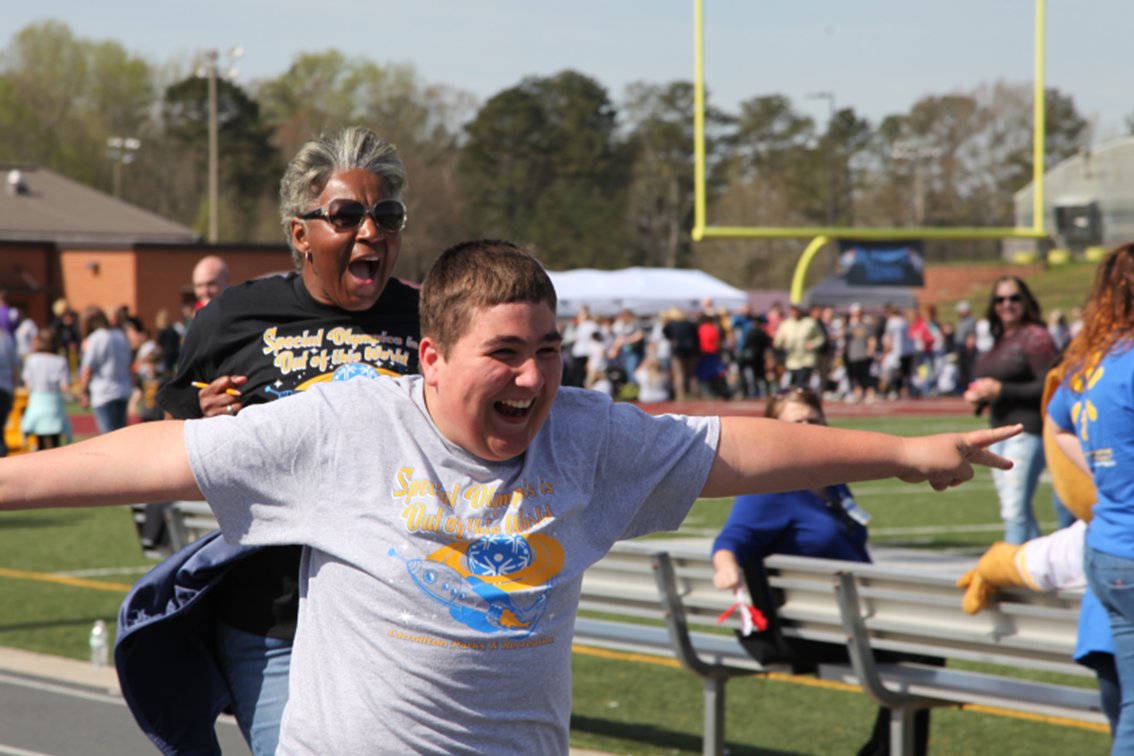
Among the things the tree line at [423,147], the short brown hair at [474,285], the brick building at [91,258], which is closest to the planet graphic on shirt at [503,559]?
the short brown hair at [474,285]

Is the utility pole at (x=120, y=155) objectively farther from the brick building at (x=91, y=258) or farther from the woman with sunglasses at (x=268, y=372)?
the woman with sunglasses at (x=268, y=372)

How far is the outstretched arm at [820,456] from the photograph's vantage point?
9.73 feet

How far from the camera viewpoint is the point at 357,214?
3742mm

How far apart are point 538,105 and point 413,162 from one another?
445 inches

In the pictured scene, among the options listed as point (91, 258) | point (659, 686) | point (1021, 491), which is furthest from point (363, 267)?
point (91, 258)

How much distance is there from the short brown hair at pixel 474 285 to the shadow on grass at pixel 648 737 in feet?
14.1

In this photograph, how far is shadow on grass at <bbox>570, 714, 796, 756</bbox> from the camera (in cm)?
676

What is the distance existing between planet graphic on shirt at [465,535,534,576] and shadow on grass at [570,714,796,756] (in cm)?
414

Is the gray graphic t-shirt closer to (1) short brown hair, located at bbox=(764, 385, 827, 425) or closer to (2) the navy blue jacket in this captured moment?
(2) the navy blue jacket

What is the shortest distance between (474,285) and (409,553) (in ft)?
1.46

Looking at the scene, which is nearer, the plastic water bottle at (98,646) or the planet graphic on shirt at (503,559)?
the planet graphic on shirt at (503,559)

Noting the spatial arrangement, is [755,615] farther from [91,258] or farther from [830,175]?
[91,258]

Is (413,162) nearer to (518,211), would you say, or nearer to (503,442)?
(518,211)

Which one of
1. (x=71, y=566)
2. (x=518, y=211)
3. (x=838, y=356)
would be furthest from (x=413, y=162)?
(x=71, y=566)
